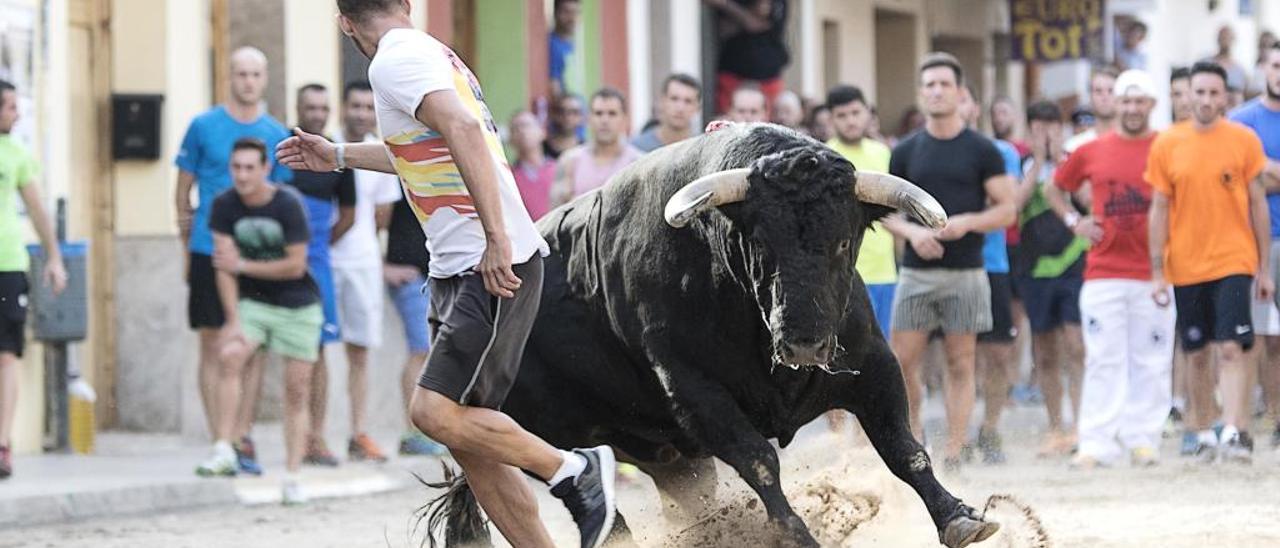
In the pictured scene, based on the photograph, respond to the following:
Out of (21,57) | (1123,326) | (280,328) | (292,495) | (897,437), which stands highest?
(21,57)

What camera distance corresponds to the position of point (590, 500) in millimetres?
7328

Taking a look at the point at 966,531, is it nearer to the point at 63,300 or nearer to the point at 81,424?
the point at 63,300

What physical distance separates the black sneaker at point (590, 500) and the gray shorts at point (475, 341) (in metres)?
0.35

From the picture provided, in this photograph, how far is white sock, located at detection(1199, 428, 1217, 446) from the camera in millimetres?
12492

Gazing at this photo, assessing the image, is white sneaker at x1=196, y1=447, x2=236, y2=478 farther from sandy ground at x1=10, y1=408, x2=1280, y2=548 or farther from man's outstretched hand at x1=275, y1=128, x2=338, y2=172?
man's outstretched hand at x1=275, y1=128, x2=338, y2=172

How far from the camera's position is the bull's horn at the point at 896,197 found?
7.59 m

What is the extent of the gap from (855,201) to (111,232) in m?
7.88

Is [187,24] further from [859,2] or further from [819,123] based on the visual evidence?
[859,2]

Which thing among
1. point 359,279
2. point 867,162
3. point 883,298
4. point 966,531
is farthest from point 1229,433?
point 966,531

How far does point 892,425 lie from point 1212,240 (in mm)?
5090

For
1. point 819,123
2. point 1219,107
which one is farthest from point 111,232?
point 1219,107

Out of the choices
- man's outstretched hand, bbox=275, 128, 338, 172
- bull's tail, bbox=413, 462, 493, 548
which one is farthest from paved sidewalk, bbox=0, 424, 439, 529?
man's outstretched hand, bbox=275, 128, 338, 172

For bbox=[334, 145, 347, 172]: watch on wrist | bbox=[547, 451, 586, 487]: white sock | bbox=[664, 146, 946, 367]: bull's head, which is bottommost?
bbox=[547, 451, 586, 487]: white sock

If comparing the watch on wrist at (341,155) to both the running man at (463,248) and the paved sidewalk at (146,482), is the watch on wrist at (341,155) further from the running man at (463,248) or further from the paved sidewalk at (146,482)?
the paved sidewalk at (146,482)
